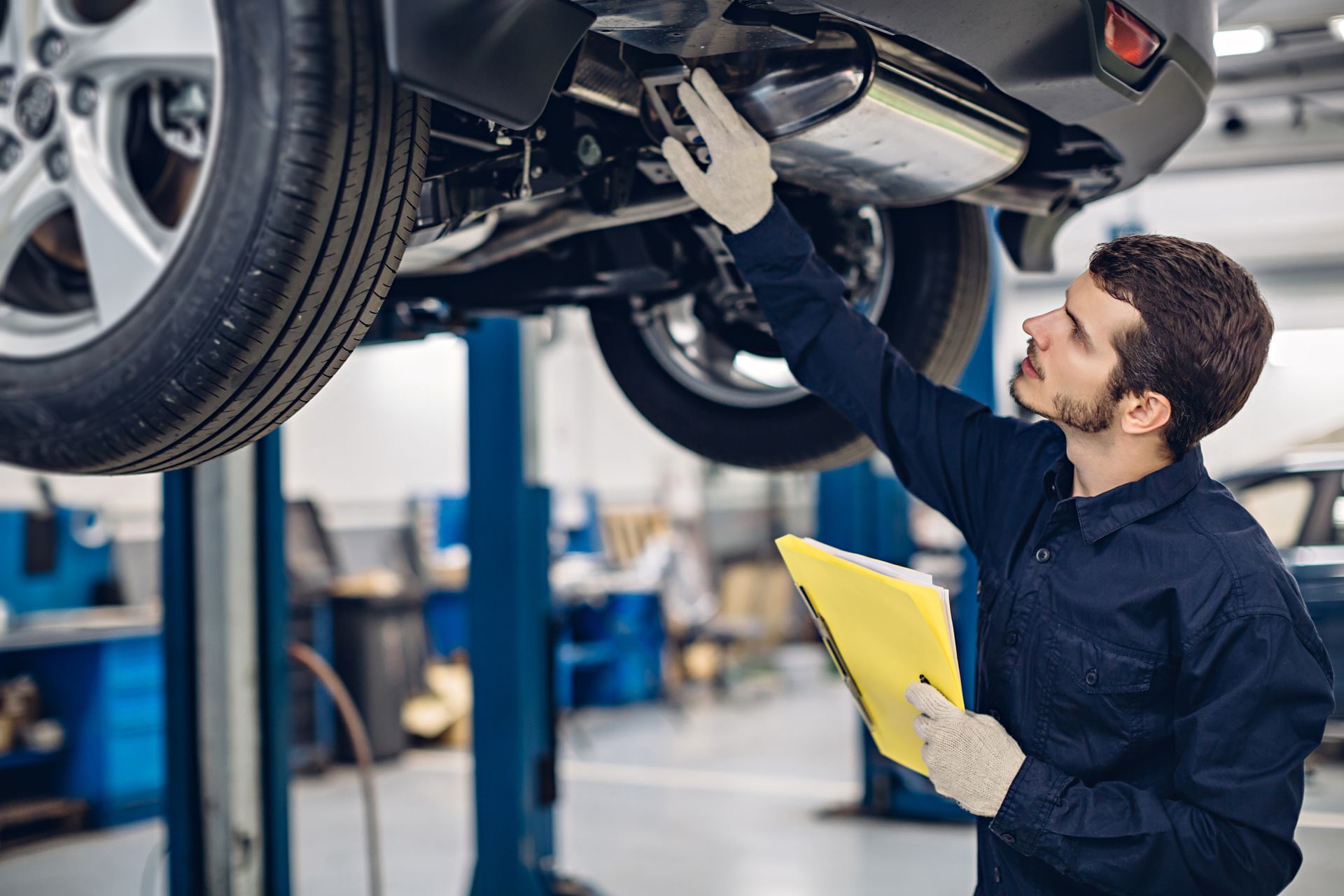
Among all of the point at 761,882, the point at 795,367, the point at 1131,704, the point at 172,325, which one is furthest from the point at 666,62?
the point at 761,882

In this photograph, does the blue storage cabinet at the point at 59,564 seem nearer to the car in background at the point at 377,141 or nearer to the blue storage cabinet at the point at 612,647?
the blue storage cabinet at the point at 612,647

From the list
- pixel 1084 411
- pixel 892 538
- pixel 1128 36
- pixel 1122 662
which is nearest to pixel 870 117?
pixel 1128 36

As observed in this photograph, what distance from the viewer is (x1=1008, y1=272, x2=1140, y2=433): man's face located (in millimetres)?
1277

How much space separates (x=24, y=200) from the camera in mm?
1102

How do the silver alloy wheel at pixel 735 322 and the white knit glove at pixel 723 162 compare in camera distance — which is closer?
the white knit glove at pixel 723 162

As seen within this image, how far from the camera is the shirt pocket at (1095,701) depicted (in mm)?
1205

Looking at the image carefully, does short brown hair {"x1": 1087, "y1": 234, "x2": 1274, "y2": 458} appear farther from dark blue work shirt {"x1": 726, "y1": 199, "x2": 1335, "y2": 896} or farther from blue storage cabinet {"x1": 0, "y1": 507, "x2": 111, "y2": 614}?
blue storage cabinet {"x1": 0, "y1": 507, "x2": 111, "y2": 614}

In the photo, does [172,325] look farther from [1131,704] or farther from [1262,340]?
[1262,340]

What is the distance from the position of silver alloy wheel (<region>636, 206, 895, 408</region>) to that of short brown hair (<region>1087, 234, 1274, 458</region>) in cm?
55

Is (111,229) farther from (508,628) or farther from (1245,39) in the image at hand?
(1245,39)

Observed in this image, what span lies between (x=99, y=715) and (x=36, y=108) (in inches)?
174

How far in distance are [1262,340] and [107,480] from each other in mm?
5156

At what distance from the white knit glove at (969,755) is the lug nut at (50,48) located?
1061 mm

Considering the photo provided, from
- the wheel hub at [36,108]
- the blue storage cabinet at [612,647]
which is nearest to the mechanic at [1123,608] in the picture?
the wheel hub at [36,108]
